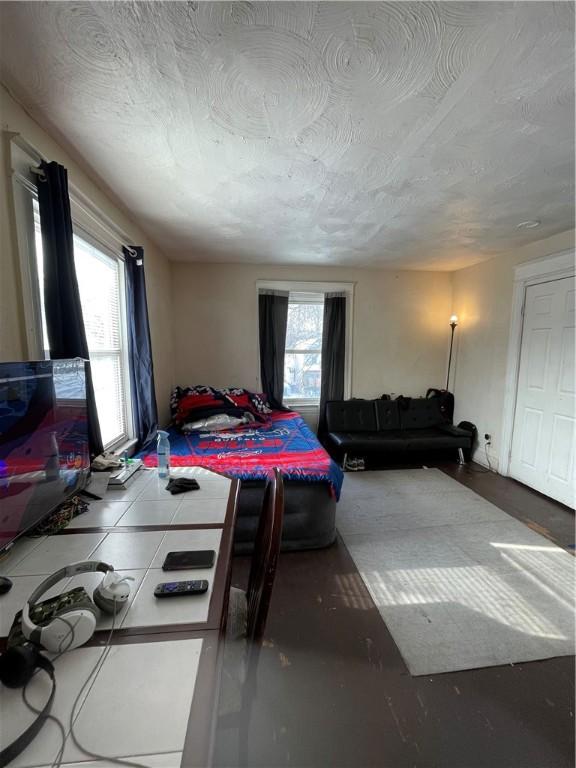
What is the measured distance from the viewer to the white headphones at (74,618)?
624mm

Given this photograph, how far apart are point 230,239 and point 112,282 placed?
1.18 meters

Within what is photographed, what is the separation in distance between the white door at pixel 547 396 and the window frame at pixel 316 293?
6.10 feet

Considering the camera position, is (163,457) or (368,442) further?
(368,442)

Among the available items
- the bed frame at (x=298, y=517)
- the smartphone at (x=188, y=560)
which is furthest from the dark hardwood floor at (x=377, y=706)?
the smartphone at (x=188, y=560)

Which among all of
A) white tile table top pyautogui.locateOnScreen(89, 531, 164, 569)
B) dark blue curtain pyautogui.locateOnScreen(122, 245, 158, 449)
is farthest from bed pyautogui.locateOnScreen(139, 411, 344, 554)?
white tile table top pyautogui.locateOnScreen(89, 531, 164, 569)

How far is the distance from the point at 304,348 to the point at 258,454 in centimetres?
202

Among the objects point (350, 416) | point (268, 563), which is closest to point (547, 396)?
point (350, 416)

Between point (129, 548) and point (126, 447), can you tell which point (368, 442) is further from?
point (129, 548)

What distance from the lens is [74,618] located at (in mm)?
639

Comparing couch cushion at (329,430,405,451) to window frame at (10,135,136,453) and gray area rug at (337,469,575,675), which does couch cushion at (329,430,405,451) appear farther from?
window frame at (10,135,136,453)

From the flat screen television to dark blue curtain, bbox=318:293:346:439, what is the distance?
9.90 feet

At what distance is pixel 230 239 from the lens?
2934 mm

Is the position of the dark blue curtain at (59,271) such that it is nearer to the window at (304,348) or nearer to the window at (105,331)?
the window at (105,331)

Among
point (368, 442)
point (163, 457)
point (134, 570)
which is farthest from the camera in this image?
point (368, 442)
